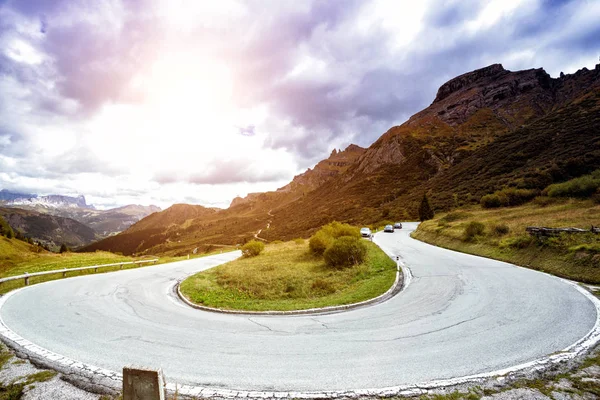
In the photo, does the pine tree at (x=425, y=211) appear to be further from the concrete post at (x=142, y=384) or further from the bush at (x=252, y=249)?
the concrete post at (x=142, y=384)

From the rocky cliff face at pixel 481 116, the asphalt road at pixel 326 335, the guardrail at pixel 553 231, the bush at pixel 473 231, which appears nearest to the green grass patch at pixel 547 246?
the bush at pixel 473 231

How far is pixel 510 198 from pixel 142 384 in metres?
55.4

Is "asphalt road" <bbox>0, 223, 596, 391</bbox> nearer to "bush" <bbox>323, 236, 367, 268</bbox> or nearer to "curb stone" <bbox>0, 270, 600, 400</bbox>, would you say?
"curb stone" <bbox>0, 270, 600, 400</bbox>

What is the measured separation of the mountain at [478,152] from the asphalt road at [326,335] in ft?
171

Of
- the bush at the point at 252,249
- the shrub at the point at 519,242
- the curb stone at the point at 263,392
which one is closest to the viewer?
the curb stone at the point at 263,392

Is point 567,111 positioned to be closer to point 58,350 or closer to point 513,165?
point 513,165

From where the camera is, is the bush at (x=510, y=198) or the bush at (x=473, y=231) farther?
the bush at (x=510, y=198)

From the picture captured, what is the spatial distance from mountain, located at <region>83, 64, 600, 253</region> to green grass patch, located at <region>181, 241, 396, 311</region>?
49.2m

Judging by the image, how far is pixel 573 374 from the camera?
5344 mm

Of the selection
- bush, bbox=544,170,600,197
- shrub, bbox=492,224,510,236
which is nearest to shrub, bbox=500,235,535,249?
shrub, bbox=492,224,510,236

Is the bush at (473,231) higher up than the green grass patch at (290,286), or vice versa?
the bush at (473,231)

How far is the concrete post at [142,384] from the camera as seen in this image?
121 inches

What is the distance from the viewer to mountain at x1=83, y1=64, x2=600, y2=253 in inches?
2437

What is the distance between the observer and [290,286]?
51.2 ft
